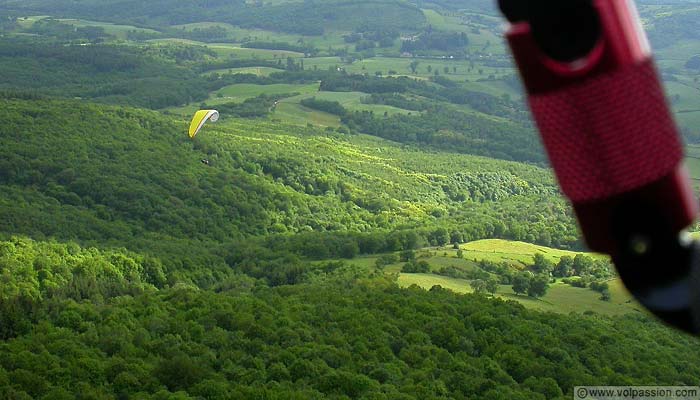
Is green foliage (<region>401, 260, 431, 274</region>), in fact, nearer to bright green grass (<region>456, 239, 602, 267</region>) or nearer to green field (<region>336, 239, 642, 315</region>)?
green field (<region>336, 239, 642, 315</region>)

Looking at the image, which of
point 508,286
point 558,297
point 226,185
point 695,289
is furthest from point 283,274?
point 695,289

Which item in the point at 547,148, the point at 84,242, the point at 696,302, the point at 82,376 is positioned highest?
the point at 547,148

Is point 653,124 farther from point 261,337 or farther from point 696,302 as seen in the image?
point 261,337

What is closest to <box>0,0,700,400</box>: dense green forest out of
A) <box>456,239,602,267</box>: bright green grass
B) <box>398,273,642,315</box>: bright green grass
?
<box>398,273,642,315</box>: bright green grass

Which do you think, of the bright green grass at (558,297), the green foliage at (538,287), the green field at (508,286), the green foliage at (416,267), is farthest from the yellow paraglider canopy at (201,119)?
the green foliage at (538,287)

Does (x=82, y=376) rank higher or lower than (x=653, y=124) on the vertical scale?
lower

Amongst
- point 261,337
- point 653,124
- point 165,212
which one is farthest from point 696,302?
point 165,212

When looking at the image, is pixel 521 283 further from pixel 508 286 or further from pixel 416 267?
pixel 416 267

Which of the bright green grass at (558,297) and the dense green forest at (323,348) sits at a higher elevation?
the dense green forest at (323,348)

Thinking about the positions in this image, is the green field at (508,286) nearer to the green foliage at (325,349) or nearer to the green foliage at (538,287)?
the green foliage at (538,287)
